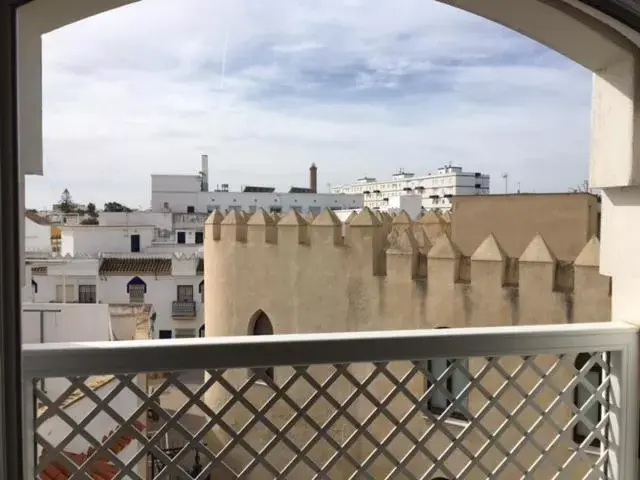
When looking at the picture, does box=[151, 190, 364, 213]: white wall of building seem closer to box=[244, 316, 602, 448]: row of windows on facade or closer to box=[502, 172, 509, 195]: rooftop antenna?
box=[502, 172, 509, 195]: rooftop antenna

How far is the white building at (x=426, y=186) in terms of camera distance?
8.80m

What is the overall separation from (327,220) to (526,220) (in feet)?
7.27

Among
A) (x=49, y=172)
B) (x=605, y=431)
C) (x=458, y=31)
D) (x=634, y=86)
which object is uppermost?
(x=458, y=31)

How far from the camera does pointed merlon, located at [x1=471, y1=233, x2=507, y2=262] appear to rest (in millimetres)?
5359

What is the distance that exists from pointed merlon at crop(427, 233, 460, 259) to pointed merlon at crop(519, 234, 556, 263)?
74cm

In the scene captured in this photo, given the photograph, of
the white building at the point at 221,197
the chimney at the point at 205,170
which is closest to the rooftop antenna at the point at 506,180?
the white building at the point at 221,197

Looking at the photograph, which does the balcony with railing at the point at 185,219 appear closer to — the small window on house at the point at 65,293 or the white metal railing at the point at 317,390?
the small window on house at the point at 65,293

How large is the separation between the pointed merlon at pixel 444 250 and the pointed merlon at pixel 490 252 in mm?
252

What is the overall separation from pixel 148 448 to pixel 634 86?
1.34 metres

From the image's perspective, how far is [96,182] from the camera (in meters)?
4.63

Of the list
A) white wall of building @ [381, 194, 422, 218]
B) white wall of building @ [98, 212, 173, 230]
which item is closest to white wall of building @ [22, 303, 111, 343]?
→ white wall of building @ [98, 212, 173, 230]

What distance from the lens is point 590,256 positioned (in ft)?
15.8

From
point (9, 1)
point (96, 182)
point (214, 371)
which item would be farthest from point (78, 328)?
point (9, 1)

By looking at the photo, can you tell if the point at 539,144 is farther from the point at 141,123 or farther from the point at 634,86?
the point at 634,86
